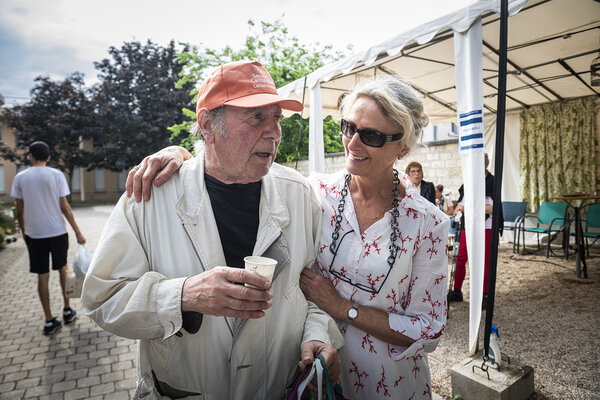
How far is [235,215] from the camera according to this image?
5.48ft

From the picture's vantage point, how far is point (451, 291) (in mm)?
5477

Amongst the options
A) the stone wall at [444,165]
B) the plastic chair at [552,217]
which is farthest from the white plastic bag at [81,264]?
the plastic chair at [552,217]

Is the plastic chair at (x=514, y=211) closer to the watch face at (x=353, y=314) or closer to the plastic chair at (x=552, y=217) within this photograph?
the plastic chair at (x=552, y=217)

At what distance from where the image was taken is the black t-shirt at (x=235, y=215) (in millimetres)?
1617

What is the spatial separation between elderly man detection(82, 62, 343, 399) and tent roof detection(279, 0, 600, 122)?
85.0 inches

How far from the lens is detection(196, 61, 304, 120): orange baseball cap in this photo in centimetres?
160

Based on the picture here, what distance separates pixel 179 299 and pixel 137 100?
95.8 ft

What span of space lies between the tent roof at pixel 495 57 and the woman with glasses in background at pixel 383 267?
1865mm

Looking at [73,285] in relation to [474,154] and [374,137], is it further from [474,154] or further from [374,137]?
[474,154]

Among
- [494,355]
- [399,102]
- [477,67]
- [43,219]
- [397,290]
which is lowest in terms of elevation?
[494,355]

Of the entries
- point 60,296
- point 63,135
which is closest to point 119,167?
point 63,135

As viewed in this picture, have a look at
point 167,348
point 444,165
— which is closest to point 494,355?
point 167,348

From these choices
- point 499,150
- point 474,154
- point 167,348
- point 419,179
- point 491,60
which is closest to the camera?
point 167,348

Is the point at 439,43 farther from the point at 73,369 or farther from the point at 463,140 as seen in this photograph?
the point at 73,369
